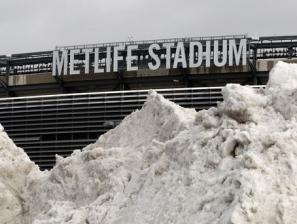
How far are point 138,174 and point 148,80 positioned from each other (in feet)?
116

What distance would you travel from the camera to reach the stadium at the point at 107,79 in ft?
139

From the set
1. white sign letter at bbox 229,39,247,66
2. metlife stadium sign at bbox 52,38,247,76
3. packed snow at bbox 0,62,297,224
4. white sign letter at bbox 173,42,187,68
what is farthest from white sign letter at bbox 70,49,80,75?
packed snow at bbox 0,62,297,224

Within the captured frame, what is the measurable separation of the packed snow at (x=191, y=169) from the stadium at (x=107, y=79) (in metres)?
25.9

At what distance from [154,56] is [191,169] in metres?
35.9

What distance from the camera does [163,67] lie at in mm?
46750

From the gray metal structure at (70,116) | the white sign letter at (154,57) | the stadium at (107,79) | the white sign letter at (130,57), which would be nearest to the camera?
the gray metal structure at (70,116)

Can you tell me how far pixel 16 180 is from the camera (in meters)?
16.6

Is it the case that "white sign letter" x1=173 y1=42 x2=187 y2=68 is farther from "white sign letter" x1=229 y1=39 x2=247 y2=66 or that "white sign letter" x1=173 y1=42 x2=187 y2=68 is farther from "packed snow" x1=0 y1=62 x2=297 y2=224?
"packed snow" x1=0 y1=62 x2=297 y2=224

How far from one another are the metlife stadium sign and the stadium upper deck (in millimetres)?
63

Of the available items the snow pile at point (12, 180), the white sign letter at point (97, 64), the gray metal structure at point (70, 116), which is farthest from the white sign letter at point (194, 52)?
the snow pile at point (12, 180)

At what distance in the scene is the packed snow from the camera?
962cm

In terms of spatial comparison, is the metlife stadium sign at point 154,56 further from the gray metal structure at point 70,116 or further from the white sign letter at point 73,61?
the gray metal structure at point 70,116

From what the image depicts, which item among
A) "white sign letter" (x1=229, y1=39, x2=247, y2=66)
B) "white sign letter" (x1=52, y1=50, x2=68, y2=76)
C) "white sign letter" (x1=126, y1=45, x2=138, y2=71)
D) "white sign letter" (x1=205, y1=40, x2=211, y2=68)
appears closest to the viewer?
"white sign letter" (x1=229, y1=39, x2=247, y2=66)

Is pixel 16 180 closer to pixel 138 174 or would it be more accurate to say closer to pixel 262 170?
pixel 138 174
